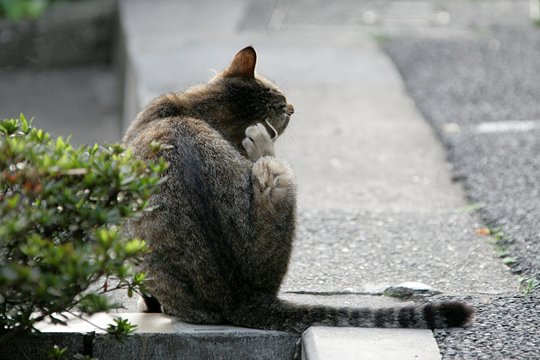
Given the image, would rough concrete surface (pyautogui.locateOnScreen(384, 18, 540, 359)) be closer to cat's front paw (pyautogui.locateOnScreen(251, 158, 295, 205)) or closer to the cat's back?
cat's front paw (pyautogui.locateOnScreen(251, 158, 295, 205))

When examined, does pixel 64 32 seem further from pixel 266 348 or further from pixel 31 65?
pixel 266 348

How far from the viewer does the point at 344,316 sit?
3.81 m

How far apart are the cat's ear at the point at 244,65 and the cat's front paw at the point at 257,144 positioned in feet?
1.60

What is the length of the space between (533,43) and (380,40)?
1.53 m

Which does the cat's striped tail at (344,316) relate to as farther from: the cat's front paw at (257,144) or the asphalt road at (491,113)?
the asphalt road at (491,113)

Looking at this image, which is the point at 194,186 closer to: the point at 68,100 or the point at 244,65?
the point at 244,65

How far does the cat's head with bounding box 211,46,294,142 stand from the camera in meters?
4.48

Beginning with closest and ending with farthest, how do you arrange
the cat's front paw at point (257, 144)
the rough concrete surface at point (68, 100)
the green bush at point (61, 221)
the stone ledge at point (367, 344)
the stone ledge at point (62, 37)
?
the green bush at point (61, 221), the stone ledge at point (367, 344), the cat's front paw at point (257, 144), the rough concrete surface at point (68, 100), the stone ledge at point (62, 37)

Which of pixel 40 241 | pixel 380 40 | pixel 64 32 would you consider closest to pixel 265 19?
pixel 380 40

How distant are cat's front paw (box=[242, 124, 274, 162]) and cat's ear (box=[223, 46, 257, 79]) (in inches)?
19.2

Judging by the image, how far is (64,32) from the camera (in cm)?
1068

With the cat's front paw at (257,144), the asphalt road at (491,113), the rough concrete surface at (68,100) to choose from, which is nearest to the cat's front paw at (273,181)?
the cat's front paw at (257,144)

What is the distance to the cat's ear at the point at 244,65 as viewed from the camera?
461cm

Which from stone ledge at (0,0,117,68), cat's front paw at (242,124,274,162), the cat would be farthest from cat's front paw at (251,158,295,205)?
stone ledge at (0,0,117,68)
